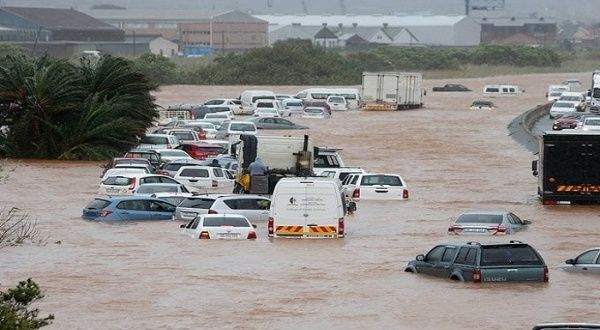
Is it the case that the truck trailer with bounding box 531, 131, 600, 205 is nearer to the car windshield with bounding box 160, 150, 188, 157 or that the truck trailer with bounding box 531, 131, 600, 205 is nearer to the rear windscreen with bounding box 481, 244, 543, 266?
the car windshield with bounding box 160, 150, 188, 157

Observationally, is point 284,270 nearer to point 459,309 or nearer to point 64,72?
point 459,309

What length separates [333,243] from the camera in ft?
125

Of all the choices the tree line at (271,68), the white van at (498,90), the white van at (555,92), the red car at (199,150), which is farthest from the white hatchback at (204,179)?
the tree line at (271,68)

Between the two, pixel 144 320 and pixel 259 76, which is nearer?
pixel 144 320

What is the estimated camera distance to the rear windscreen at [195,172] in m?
52.3

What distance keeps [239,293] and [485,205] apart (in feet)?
64.5

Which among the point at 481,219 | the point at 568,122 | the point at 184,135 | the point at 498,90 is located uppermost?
the point at 481,219

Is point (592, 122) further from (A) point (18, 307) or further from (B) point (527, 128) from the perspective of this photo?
(A) point (18, 307)

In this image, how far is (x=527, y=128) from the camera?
83.6m

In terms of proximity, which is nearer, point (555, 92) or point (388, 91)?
point (388, 91)

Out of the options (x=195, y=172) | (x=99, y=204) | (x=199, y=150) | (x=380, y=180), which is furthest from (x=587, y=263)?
(x=199, y=150)

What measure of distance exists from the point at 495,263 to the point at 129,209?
1502 centimetres

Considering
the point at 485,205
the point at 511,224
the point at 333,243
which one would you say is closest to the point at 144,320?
the point at 333,243

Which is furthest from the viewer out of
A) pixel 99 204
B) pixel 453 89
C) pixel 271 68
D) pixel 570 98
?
pixel 271 68
